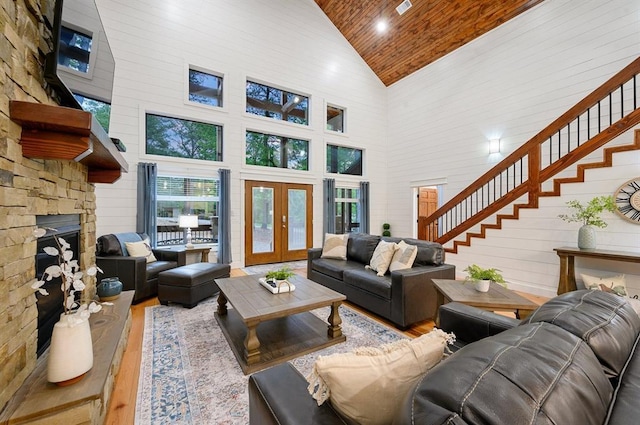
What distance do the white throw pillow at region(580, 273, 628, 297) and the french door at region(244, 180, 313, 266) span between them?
503cm

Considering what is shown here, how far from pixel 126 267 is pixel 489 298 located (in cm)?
416

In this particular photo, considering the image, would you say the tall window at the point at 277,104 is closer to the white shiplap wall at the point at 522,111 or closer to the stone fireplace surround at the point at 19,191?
the white shiplap wall at the point at 522,111

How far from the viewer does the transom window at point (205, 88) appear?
5591 mm

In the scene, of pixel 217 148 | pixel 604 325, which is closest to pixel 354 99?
pixel 217 148

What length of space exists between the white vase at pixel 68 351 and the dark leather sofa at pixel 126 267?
7.76ft

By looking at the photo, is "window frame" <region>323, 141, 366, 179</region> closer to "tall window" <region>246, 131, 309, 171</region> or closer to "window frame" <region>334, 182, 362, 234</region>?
"window frame" <region>334, 182, 362, 234</region>

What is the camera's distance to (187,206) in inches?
213

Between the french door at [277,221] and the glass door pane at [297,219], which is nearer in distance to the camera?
the french door at [277,221]

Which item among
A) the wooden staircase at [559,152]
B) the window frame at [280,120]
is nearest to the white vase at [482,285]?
the wooden staircase at [559,152]

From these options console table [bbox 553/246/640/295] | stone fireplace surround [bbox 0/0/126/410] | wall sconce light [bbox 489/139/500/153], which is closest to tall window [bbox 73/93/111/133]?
stone fireplace surround [bbox 0/0/126/410]

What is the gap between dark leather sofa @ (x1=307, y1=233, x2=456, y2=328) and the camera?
2861 millimetres

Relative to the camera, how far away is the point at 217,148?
5793 mm

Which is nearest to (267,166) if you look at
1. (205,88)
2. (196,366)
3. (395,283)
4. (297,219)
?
(297,219)

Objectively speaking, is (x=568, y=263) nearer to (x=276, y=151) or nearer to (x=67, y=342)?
(x=67, y=342)
